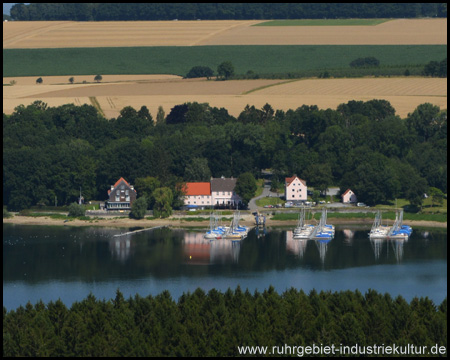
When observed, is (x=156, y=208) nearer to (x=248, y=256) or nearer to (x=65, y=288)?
(x=248, y=256)

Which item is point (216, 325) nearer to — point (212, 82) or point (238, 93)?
point (238, 93)

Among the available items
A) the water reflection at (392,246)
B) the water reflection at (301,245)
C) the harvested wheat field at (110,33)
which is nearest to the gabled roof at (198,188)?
the water reflection at (301,245)

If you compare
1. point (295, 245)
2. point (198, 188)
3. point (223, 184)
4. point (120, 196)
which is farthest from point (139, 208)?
point (295, 245)

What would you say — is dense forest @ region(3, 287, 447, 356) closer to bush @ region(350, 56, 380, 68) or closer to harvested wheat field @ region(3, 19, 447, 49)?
bush @ region(350, 56, 380, 68)

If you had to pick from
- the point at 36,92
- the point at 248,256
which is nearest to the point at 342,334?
the point at 248,256

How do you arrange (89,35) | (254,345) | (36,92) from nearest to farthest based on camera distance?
(254,345) < (36,92) < (89,35)

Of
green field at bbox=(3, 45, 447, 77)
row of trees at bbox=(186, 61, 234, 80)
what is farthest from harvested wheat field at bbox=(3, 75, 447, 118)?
green field at bbox=(3, 45, 447, 77)

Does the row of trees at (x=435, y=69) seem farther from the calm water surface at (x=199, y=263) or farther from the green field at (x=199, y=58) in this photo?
the calm water surface at (x=199, y=263)
